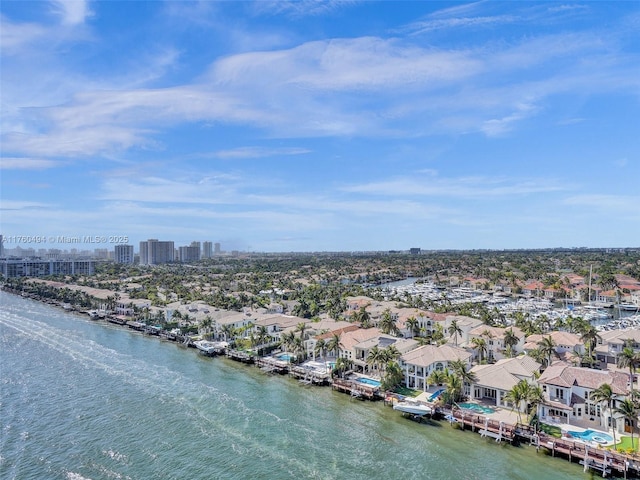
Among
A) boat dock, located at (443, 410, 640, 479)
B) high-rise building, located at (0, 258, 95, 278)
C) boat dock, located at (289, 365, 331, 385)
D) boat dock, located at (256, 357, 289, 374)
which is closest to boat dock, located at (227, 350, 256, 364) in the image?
boat dock, located at (256, 357, 289, 374)

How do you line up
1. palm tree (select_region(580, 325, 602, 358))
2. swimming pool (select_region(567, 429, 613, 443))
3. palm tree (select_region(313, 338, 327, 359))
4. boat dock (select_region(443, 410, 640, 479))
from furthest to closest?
1. palm tree (select_region(313, 338, 327, 359))
2. palm tree (select_region(580, 325, 602, 358))
3. swimming pool (select_region(567, 429, 613, 443))
4. boat dock (select_region(443, 410, 640, 479))

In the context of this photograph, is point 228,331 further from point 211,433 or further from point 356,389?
point 211,433

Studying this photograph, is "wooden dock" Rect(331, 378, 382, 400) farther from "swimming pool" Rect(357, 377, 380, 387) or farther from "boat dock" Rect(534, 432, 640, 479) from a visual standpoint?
"boat dock" Rect(534, 432, 640, 479)

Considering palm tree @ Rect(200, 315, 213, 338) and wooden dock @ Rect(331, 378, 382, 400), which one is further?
palm tree @ Rect(200, 315, 213, 338)

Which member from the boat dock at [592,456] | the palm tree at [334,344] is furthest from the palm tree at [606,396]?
the palm tree at [334,344]

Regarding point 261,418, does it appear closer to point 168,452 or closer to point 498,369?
point 168,452

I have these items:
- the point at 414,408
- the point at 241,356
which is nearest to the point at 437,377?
the point at 414,408

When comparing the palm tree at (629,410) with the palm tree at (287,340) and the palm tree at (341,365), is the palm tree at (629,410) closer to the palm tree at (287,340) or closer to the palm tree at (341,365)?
the palm tree at (341,365)

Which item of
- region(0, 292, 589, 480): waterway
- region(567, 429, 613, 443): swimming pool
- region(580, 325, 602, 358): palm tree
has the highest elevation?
region(580, 325, 602, 358): palm tree
